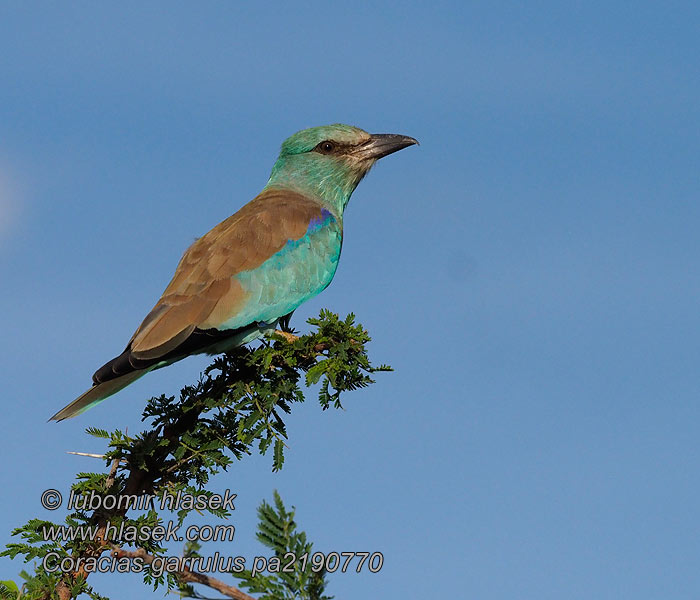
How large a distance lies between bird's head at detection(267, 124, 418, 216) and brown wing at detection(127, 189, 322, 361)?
60 centimetres

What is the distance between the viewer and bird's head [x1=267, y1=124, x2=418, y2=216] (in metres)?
9.05

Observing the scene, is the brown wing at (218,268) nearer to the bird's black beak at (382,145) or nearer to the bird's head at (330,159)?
the bird's head at (330,159)

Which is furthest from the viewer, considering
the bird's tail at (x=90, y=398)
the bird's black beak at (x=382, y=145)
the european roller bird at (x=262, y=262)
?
the bird's black beak at (x=382, y=145)

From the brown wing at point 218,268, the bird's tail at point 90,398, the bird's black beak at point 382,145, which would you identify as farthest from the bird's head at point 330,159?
the bird's tail at point 90,398

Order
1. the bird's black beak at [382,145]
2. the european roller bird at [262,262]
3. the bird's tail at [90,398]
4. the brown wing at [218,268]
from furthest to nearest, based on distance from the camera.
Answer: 1. the bird's black beak at [382,145]
2. the brown wing at [218,268]
3. the european roller bird at [262,262]
4. the bird's tail at [90,398]

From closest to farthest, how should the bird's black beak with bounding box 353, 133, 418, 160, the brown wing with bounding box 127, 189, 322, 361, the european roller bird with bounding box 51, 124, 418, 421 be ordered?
the european roller bird with bounding box 51, 124, 418, 421 → the brown wing with bounding box 127, 189, 322, 361 → the bird's black beak with bounding box 353, 133, 418, 160

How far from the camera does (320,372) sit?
18.2 ft

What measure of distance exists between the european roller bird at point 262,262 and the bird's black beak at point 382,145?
0.04ft

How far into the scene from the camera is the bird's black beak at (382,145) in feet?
30.5

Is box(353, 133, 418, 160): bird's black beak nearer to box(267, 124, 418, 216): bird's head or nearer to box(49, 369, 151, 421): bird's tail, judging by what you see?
box(267, 124, 418, 216): bird's head

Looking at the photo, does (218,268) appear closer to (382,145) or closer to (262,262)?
(262,262)

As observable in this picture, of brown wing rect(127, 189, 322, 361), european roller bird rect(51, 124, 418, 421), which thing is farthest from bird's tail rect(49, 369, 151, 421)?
brown wing rect(127, 189, 322, 361)

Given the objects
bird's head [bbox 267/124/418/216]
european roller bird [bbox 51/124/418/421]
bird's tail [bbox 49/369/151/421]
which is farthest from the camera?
bird's head [bbox 267/124/418/216]

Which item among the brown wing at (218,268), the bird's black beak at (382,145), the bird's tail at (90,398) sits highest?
the bird's black beak at (382,145)
